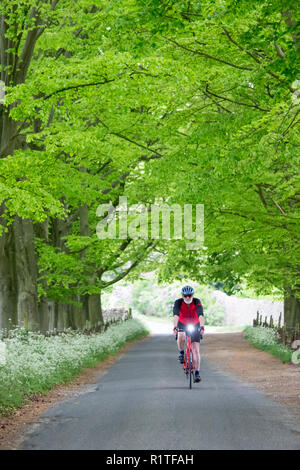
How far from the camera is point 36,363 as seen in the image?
49.6 feet

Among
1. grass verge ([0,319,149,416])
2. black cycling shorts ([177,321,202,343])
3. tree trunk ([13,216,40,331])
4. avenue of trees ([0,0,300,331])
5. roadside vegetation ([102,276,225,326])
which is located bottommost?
roadside vegetation ([102,276,225,326])

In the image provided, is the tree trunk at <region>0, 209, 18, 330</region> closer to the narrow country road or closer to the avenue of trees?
the avenue of trees

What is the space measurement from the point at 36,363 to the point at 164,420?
608 centimetres

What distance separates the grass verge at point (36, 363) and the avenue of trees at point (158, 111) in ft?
6.23

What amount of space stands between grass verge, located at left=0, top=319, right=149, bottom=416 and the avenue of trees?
1.90 m

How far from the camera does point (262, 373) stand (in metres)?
19.7

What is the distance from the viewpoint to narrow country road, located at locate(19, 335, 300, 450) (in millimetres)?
8141

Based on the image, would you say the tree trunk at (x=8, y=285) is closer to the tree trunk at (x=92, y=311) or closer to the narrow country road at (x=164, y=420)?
the tree trunk at (x=92, y=311)

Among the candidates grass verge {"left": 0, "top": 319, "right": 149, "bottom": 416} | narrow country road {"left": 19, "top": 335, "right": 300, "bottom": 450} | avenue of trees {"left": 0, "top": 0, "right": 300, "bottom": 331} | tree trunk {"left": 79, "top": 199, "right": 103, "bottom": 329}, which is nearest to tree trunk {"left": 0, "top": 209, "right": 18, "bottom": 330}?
avenue of trees {"left": 0, "top": 0, "right": 300, "bottom": 331}

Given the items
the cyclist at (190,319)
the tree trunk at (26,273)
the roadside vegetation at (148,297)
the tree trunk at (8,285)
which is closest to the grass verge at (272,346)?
the tree trunk at (26,273)

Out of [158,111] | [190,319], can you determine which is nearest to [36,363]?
[190,319]

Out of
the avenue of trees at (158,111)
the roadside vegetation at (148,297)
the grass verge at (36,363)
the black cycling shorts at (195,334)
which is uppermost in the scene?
the avenue of trees at (158,111)

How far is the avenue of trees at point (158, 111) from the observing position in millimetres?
12406

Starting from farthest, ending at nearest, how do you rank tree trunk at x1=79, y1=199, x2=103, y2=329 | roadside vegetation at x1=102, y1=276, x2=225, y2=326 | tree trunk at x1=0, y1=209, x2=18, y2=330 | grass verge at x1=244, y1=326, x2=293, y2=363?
roadside vegetation at x1=102, y1=276, x2=225, y2=326, tree trunk at x1=79, y1=199, x2=103, y2=329, grass verge at x1=244, y1=326, x2=293, y2=363, tree trunk at x1=0, y1=209, x2=18, y2=330
